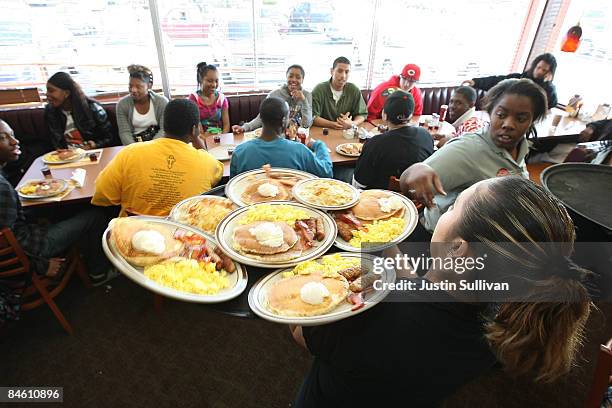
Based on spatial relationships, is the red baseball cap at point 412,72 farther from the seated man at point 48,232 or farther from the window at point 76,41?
the seated man at point 48,232

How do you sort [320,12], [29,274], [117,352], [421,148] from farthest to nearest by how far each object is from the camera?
[320,12] < [421,148] < [117,352] < [29,274]

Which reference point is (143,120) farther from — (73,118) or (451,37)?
(451,37)

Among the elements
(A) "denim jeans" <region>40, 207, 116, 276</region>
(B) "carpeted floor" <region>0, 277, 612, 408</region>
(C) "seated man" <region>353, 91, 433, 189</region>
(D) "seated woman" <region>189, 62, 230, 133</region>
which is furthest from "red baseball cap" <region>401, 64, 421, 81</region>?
(A) "denim jeans" <region>40, 207, 116, 276</region>

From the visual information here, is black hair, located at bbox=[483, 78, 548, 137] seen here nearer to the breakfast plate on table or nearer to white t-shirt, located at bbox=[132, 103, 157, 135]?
the breakfast plate on table

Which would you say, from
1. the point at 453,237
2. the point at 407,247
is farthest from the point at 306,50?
the point at 453,237

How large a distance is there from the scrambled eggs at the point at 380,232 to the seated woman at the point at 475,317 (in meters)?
0.30

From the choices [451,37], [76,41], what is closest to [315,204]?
[76,41]

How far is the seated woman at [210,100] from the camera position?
12.1 ft

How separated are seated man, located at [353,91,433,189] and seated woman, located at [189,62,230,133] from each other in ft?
7.01

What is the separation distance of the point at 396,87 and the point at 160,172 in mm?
3437

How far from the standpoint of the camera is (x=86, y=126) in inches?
134

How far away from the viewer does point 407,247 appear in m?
1.47

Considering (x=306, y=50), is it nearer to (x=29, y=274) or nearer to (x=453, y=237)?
(x=29, y=274)

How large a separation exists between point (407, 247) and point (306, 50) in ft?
14.6
